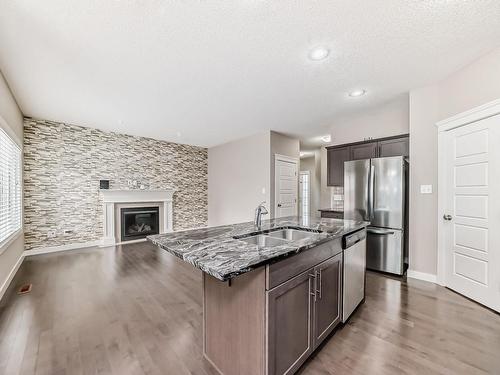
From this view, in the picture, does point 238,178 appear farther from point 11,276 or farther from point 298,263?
point 298,263

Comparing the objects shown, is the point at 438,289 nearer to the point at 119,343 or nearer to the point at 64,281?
the point at 119,343

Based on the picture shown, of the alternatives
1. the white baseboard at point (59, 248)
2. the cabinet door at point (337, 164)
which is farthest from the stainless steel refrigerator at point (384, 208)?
the white baseboard at point (59, 248)

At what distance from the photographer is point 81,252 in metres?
4.56

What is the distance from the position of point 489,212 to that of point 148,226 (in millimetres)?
6401

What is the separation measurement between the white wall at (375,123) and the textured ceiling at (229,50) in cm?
40

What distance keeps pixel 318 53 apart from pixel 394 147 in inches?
86.5

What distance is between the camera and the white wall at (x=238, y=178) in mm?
5371

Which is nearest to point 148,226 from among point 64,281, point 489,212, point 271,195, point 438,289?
point 64,281

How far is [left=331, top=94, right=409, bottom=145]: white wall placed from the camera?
3707mm

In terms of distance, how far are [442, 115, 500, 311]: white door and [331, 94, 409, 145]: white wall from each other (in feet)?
3.25

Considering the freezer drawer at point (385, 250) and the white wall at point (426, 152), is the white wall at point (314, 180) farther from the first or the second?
the white wall at point (426, 152)

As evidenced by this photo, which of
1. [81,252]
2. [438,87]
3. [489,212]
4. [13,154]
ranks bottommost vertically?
[81,252]

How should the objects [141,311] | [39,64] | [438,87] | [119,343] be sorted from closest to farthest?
[119,343], [141,311], [39,64], [438,87]

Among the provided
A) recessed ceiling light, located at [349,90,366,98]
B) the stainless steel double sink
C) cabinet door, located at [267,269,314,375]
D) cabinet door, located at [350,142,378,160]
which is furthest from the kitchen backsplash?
cabinet door, located at [267,269,314,375]
